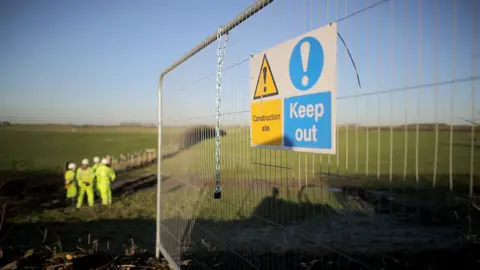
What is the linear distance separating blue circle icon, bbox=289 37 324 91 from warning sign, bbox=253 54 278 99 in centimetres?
20

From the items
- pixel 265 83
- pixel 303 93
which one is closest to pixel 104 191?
pixel 265 83

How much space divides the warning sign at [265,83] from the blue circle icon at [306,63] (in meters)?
0.20

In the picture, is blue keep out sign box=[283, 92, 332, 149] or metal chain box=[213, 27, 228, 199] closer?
blue keep out sign box=[283, 92, 332, 149]

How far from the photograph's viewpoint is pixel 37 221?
1025cm

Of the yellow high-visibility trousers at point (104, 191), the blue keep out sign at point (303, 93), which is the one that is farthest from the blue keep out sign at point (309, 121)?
the yellow high-visibility trousers at point (104, 191)

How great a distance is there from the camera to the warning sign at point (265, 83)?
2188mm

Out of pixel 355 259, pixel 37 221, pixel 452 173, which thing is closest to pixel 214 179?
pixel 355 259

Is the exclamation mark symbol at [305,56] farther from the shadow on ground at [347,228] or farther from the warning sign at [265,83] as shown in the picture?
the shadow on ground at [347,228]

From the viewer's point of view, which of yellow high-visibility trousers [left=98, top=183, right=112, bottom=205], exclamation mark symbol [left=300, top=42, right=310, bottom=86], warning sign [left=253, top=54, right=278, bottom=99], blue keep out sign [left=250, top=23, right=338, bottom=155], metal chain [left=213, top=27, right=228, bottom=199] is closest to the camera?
blue keep out sign [left=250, top=23, right=338, bottom=155]

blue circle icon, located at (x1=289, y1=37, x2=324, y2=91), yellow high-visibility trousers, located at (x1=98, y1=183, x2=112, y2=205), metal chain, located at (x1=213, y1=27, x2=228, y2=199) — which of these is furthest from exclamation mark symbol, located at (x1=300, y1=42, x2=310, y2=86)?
yellow high-visibility trousers, located at (x1=98, y1=183, x2=112, y2=205)

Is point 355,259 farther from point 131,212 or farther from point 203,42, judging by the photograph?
point 131,212

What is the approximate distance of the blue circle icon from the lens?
1.79 meters

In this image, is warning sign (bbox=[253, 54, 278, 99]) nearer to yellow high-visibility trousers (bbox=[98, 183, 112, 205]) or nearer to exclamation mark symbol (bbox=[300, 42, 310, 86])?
exclamation mark symbol (bbox=[300, 42, 310, 86])

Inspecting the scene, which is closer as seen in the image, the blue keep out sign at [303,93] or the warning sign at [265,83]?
the blue keep out sign at [303,93]
